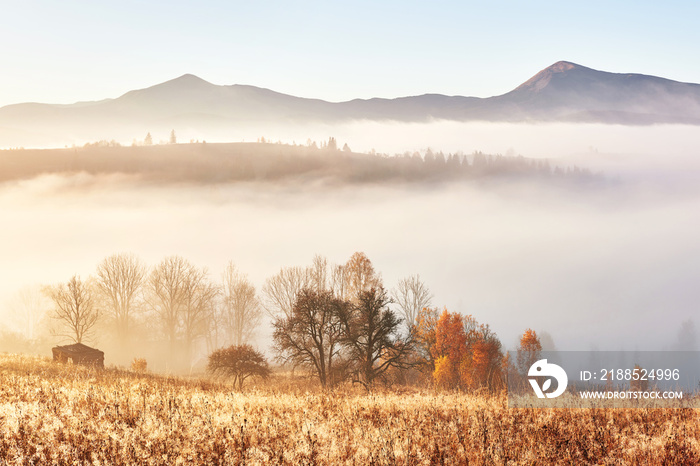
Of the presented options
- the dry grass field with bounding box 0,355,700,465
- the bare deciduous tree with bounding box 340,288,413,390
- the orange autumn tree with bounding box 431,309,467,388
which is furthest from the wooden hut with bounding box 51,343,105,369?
the orange autumn tree with bounding box 431,309,467,388

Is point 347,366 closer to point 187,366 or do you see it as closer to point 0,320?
point 187,366

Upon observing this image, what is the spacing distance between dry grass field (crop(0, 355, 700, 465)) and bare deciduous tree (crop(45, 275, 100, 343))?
2283 inches

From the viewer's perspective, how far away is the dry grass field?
9.84 m

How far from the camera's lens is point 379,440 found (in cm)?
1080

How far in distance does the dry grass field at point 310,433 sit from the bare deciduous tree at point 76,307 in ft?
190

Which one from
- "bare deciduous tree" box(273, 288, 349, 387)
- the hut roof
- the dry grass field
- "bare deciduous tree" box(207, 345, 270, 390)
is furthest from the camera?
"bare deciduous tree" box(273, 288, 349, 387)

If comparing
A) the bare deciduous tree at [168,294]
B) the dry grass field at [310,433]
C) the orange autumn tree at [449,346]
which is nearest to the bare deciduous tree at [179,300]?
the bare deciduous tree at [168,294]

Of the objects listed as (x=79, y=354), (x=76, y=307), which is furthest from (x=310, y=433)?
(x=76, y=307)

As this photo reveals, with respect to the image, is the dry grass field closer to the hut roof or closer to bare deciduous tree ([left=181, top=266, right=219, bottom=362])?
the hut roof

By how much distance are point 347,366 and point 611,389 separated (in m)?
30.0

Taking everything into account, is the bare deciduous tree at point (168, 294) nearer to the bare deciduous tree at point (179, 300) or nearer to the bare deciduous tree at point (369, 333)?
the bare deciduous tree at point (179, 300)

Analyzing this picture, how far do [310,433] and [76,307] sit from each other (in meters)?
69.6

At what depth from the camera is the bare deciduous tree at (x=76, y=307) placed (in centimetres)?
6925

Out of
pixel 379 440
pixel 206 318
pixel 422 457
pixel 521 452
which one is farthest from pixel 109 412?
pixel 206 318
